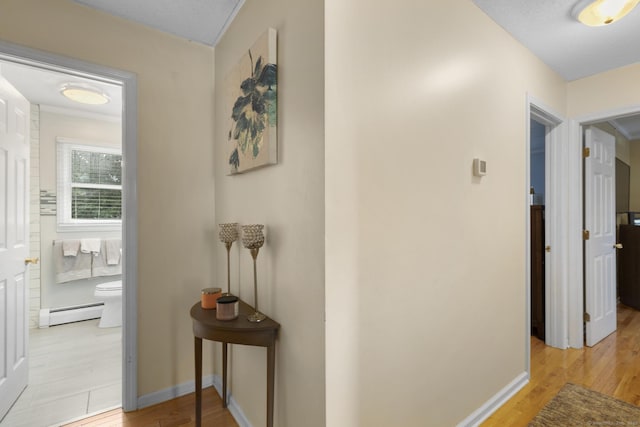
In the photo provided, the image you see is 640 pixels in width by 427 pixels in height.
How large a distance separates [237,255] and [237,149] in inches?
24.7

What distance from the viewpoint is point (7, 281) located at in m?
1.90

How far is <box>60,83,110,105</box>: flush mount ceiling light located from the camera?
2.73 m

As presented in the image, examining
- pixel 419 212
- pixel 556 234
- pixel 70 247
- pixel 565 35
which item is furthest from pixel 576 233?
pixel 70 247

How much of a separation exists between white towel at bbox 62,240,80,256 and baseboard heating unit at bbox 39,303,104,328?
650 millimetres

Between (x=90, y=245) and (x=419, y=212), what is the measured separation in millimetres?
3882

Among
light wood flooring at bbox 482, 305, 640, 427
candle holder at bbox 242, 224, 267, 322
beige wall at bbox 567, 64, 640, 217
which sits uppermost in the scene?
beige wall at bbox 567, 64, 640, 217


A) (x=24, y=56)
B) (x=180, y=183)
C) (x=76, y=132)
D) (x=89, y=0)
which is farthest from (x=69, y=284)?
(x=89, y=0)

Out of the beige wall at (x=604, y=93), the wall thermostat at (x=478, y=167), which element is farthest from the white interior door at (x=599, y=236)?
the wall thermostat at (x=478, y=167)

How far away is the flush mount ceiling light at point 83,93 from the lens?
108 inches

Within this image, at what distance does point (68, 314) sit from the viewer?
3527 millimetres

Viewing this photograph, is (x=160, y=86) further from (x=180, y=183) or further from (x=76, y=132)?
(x=76, y=132)

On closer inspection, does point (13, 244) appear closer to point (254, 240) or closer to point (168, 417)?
point (168, 417)

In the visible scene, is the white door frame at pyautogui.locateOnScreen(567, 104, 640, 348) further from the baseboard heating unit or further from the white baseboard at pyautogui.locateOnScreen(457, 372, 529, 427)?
the baseboard heating unit

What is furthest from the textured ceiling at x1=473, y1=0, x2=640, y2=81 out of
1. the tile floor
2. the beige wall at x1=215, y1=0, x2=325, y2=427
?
the tile floor
